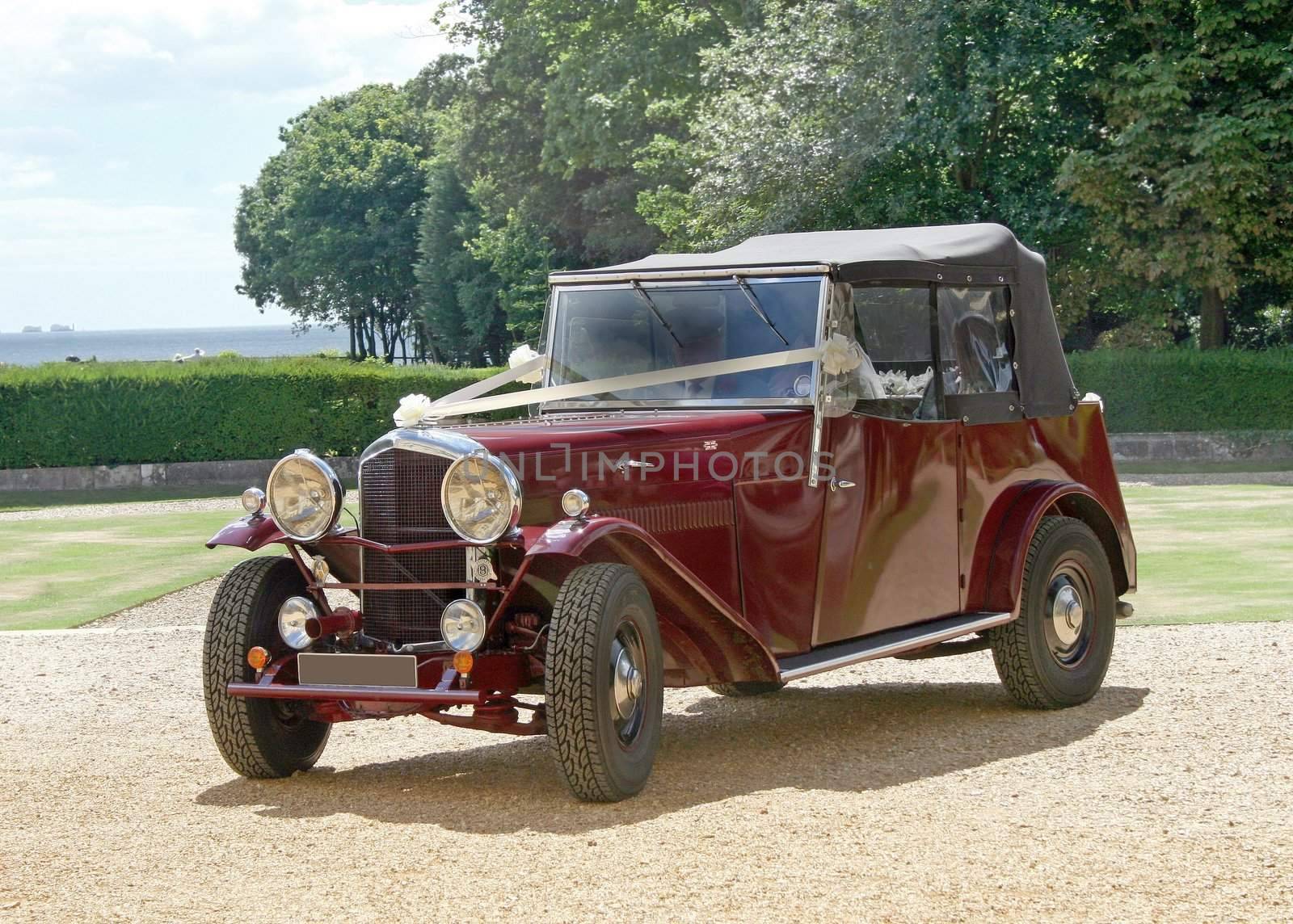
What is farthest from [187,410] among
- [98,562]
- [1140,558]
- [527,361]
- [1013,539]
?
[1013,539]

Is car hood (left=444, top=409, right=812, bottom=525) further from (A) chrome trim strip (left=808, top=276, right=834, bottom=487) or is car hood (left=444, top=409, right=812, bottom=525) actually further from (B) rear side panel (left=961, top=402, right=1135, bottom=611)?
(B) rear side panel (left=961, top=402, right=1135, bottom=611)

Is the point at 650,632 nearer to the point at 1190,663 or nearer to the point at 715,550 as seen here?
the point at 715,550

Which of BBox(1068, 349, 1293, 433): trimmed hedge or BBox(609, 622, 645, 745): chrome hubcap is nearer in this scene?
BBox(609, 622, 645, 745): chrome hubcap

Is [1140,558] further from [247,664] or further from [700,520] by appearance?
[247,664]

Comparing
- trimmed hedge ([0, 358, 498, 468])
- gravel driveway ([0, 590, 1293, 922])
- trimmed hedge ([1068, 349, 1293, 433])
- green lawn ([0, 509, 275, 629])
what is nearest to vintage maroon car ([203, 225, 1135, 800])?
gravel driveway ([0, 590, 1293, 922])

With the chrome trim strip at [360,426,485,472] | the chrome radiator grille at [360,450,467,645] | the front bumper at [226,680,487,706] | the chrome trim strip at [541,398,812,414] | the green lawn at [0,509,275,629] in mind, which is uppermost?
the chrome trim strip at [541,398,812,414]

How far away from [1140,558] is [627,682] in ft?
28.0

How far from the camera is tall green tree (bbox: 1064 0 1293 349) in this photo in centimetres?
2319

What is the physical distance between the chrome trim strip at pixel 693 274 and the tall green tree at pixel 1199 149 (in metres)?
18.1

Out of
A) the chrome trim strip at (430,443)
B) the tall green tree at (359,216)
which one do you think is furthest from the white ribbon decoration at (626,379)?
the tall green tree at (359,216)

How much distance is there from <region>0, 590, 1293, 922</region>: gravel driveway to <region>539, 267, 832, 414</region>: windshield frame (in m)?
1.52

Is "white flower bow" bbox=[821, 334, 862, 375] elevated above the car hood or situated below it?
above

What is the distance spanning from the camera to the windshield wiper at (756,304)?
6.82 m

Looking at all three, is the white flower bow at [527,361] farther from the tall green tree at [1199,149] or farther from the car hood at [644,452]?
the tall green tree at [1199,149]
